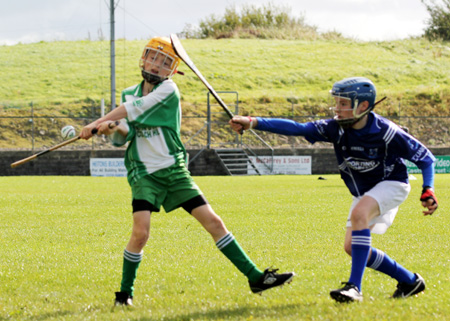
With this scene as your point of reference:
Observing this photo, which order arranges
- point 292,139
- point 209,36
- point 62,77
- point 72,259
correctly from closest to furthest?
point 72,259
point 292,139
point 62,77
point 209,36

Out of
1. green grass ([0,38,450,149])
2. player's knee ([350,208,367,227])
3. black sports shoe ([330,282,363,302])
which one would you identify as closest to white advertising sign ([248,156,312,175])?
green grass ([0,38,450,149])

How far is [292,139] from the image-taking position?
134 ft

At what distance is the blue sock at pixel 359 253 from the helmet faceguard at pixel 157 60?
201 centimetres

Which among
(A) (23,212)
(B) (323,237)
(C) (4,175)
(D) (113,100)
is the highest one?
(B) (323,237)

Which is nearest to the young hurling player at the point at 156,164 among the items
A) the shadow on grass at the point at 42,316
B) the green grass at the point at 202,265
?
the green grass at the point at 202,265

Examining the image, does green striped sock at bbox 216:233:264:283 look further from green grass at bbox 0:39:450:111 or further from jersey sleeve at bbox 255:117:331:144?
green grass at bbox 0:39:450:111

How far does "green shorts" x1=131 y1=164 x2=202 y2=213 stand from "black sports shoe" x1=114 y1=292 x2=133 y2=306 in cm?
74

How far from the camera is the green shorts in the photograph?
5293mm

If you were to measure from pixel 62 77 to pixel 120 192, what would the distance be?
35445 millimetres

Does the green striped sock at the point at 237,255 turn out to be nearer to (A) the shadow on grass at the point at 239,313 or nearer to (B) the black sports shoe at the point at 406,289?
A: (A) the shadow on grass at the point at 239,313

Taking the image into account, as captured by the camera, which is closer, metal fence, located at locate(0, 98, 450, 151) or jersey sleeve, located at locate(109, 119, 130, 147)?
jersey sleeve, located at locate(109, 119, 130, 147)

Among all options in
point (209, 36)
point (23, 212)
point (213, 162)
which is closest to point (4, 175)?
point (213, 162)

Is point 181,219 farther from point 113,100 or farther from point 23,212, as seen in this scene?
point 113,100

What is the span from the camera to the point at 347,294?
5043mm
